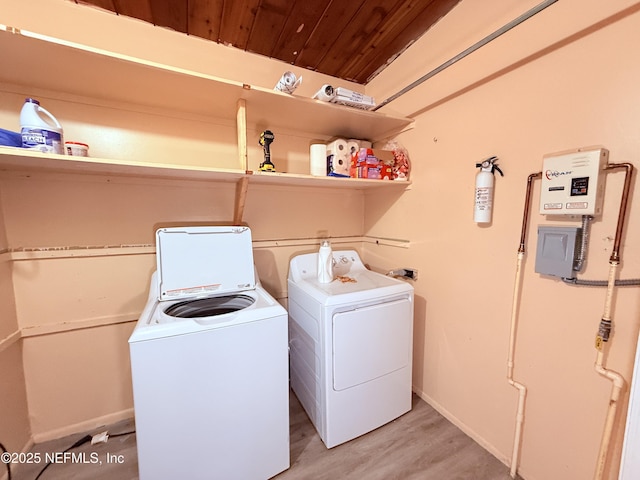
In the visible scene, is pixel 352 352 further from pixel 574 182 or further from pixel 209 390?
pixel 574 182

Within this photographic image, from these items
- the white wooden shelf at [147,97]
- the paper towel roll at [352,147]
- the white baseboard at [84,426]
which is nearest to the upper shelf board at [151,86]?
the white wooden shelf at [147,97]

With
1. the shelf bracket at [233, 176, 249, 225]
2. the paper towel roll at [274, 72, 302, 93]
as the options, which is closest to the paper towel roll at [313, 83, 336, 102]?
the paper towel roll at [274, 72, 302, 93]

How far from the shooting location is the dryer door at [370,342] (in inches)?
57.2

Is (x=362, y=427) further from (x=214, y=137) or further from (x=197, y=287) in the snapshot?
(x=214, y=137)

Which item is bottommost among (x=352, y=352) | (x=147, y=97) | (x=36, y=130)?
(x=352, y=352)

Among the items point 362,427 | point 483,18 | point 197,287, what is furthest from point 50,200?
point 483,18

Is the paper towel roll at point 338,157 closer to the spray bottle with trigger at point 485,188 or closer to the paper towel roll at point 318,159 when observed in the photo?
the paper towel roll at point 318,159

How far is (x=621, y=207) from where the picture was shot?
37.3 inches

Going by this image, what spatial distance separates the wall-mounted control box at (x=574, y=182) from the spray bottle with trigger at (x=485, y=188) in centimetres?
24

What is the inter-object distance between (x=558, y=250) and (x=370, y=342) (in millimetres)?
1022

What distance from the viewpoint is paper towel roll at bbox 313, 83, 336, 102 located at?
148cm

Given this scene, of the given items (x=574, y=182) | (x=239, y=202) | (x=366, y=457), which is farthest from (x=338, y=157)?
(x=366, y=457)

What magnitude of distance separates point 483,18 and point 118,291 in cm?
263

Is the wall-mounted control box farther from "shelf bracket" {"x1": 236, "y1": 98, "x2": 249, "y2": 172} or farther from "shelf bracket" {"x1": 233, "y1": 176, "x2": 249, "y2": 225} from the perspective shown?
"shelf bracket" {"x1": 233, "y1": 176, "x2": 249, "y2": 225}
